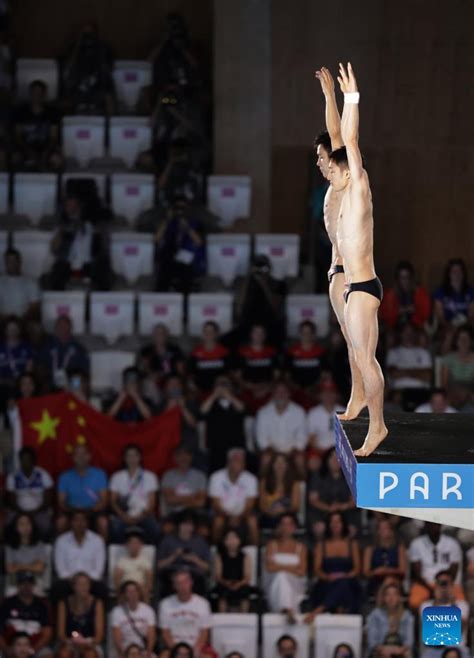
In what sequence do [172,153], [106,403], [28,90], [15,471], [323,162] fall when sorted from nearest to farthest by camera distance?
[323,162]
[15,471]
[106,403]
[172,153]
[28,90]

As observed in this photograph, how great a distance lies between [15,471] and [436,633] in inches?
197

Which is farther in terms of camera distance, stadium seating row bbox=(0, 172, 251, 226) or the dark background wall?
the dark background wall

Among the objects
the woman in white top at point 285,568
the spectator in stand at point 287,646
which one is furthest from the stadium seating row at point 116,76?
the spectator in stand at point 287,646

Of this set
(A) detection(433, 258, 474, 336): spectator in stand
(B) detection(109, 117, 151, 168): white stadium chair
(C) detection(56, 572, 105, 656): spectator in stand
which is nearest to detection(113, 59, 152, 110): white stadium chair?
(B) detection(109, 117, 151, 168): white stadium chair

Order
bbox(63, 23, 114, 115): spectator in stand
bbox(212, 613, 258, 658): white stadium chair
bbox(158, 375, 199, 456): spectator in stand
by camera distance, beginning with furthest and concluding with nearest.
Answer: bbox(63, 23, 114, 115): spectator in stand, bbox(158, 375, 199, 456): spectator in stand, bbox(212, 613, 258, 658): white stadium chair

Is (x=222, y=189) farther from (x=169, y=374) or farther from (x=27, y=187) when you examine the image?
(x=169, y=374)

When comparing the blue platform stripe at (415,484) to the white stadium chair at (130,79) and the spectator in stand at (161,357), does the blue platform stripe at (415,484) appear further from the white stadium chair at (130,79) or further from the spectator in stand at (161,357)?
→ the white stadium chair at (130,79)

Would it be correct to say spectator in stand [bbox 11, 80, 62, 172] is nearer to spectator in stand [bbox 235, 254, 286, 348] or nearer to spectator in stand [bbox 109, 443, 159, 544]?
spectator in stand [bbox 235, 254, 286, 348]

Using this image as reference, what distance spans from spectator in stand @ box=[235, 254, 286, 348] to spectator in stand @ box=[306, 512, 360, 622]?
2192mm

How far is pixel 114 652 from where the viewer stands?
10969 mm

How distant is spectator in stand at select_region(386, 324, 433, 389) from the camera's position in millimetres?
12711

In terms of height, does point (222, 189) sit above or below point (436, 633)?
above

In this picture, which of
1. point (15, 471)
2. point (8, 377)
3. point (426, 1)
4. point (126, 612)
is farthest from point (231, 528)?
point (426, 1)

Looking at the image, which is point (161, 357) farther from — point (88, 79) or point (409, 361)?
point (88, 79)
